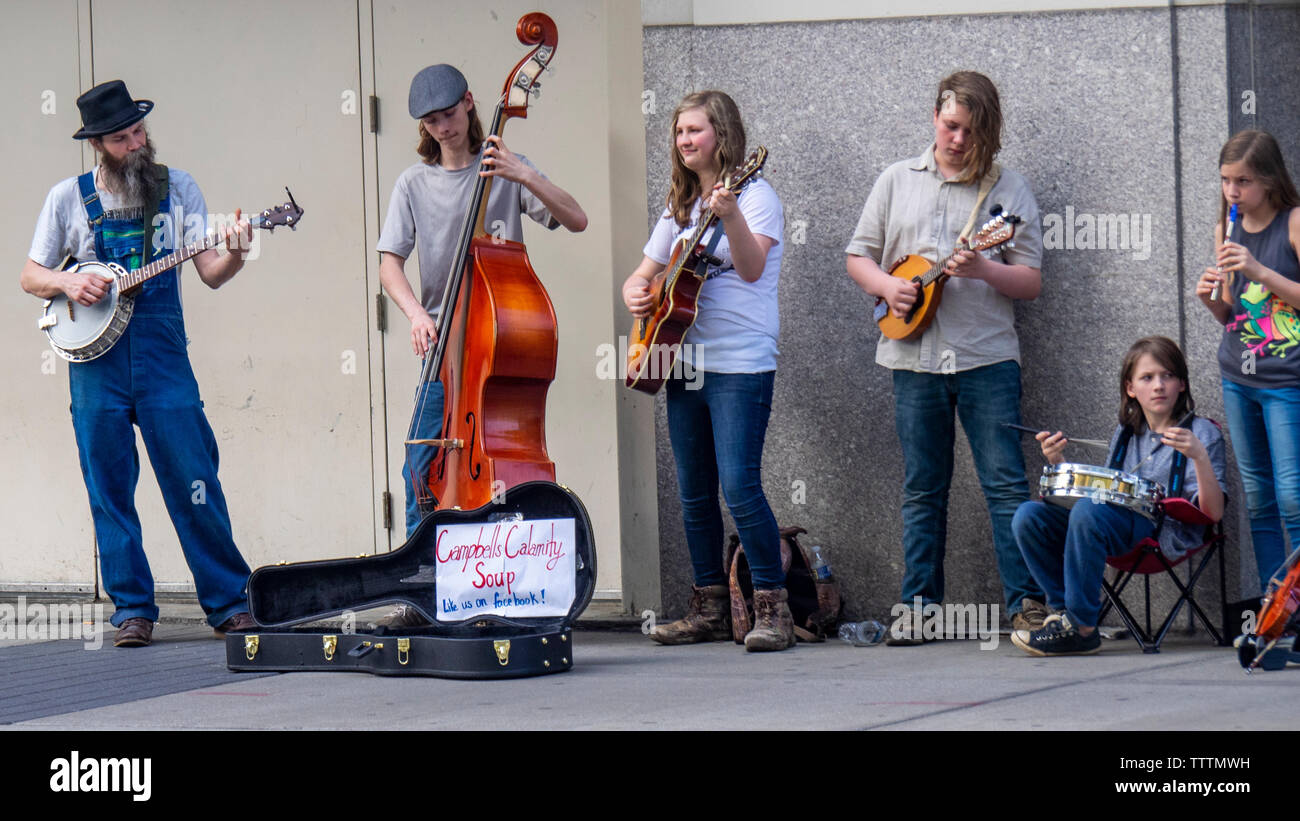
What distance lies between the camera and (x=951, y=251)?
6.03m

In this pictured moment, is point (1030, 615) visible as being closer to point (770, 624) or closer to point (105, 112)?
point (770, 624)

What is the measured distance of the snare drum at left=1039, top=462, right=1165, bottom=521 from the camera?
552 cm

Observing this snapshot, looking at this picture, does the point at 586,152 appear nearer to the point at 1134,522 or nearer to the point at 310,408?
the point at 310,408

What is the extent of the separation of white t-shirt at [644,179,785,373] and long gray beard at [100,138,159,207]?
210 centimetres

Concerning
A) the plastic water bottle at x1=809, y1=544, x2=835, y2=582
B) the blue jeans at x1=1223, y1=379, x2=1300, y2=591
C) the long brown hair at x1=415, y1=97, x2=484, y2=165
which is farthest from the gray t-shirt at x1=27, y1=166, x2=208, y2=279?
the blue jeans at x1=1223, y1=379, x2=1300, y2=591

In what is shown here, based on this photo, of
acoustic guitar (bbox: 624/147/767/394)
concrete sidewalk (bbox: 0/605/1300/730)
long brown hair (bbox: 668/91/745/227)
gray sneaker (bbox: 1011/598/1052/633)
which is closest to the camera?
concrete sidewalk (bbox: 0/605/1300/730)

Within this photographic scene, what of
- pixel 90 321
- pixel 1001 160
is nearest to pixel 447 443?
pixel 90 321

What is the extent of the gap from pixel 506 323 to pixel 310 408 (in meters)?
2.33

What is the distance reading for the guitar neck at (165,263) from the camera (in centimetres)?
632

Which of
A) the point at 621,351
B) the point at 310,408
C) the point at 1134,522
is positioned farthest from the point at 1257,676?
the point at 310,408

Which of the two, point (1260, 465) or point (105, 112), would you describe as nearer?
point (1260, 465)

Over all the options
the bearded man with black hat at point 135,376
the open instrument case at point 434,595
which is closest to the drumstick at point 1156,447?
the open instrument case at point 434,595

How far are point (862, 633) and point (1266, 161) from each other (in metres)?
2.18

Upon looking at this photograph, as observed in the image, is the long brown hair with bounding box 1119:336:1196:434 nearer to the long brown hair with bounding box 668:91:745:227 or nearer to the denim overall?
the long brown hair with bounding box 668:91:745:227
